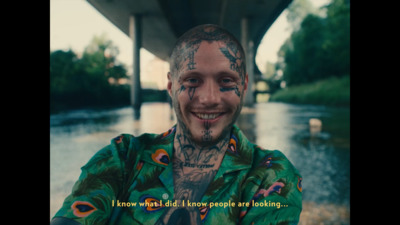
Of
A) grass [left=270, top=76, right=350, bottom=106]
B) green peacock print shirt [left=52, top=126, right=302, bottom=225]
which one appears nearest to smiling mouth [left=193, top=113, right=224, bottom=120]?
green peacock print shirt [left=52, top=126, right=302, bottom=225]

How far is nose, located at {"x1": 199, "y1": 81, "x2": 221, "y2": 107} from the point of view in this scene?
5.89 ft

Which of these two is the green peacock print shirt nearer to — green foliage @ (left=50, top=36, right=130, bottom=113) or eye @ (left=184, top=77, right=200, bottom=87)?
eye @ (left=184, top=77, right=200, bottom=87)

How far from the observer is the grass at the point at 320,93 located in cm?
1023

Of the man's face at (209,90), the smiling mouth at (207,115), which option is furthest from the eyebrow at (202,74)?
the smiling mouth at (207,115)

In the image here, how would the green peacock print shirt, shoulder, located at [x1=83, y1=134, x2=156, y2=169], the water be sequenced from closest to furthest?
the green peacock print shirt → shoulder, located at [x1=83, y1=134, x2=156, y2=169] → the water

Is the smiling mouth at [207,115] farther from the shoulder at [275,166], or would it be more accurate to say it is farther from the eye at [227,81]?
the shoulder at [275,166]

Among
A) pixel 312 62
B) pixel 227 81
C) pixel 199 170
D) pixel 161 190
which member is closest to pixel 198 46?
pixel 227 81

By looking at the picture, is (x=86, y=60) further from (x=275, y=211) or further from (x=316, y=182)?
(x=275, y=211)

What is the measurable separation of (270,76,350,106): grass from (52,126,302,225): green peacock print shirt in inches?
231

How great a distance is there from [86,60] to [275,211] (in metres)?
13.0

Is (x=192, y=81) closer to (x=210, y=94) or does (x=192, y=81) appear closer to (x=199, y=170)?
(x=210, y=94)

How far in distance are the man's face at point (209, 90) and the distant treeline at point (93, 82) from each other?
7.70m

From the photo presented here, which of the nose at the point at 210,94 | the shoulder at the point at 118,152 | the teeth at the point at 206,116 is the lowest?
the shoulder at the point at 118,152
